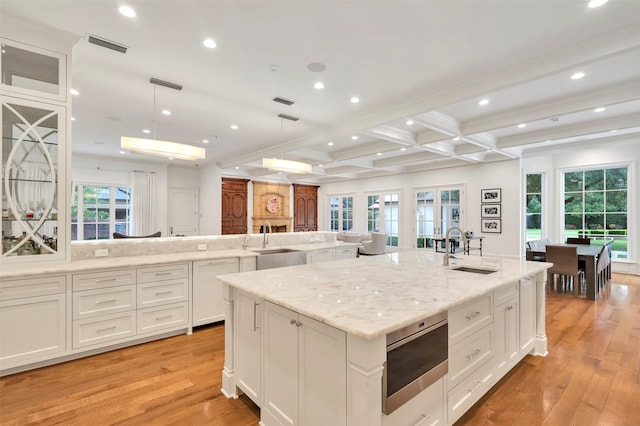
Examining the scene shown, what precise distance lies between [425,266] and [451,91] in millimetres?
2201

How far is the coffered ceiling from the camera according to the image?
2.31 metres

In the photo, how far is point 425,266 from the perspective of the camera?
8.78 feet

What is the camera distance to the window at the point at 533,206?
7.74m

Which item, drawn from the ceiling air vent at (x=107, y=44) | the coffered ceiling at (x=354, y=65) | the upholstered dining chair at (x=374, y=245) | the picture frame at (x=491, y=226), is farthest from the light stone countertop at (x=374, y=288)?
the picture frame at (x=491, y=226)

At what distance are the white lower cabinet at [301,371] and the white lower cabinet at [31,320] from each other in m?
2.10

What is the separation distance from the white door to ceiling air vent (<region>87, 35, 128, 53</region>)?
6.73 m

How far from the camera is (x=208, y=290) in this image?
139 inches

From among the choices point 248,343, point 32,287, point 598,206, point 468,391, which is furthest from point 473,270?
point 598,206

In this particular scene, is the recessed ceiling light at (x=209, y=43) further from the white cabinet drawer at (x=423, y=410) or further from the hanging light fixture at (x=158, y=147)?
the white cabinet drawer at (x=423, y=410)

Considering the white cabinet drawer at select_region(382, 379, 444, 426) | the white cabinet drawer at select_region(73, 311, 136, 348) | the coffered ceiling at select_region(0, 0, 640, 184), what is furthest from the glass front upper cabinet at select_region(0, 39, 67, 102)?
the white cabinet drawer at select_region(382, 379, 444, 426)

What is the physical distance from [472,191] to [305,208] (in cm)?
594

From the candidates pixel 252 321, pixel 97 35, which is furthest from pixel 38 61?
pixel 252 321

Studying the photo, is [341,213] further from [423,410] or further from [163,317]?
[423,410]

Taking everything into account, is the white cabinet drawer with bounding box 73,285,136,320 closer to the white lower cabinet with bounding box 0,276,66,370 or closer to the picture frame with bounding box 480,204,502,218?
the white lower cabinet with bounding box 0,276,66,370
